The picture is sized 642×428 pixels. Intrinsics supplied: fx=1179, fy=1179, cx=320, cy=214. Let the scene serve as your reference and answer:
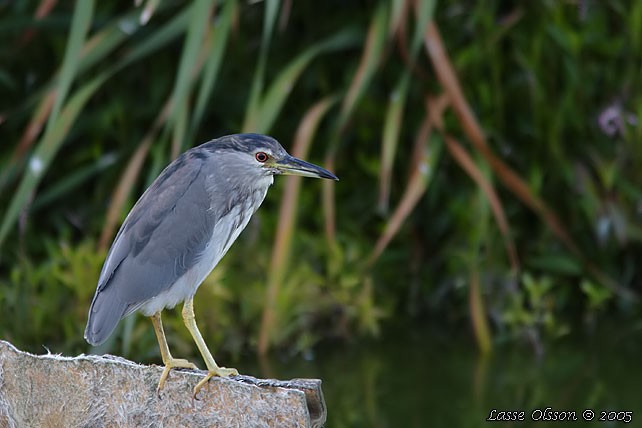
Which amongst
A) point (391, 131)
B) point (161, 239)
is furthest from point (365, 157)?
point (161, 239)

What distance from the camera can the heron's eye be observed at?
3035 mm

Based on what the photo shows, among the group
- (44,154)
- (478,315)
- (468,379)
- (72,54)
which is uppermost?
(72,54)

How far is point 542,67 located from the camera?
207 inches

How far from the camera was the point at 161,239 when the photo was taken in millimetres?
3027

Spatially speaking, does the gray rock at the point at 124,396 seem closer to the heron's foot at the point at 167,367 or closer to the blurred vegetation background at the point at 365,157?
the heron's foot at the point at 167,367

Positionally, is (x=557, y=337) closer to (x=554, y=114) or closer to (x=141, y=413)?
(x=554, y=114)

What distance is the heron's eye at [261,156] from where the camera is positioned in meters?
3.04

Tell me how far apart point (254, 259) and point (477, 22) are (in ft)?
4.69

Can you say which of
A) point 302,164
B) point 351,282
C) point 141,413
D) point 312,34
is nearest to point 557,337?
point 351,282

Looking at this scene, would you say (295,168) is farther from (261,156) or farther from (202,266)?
(202,266)

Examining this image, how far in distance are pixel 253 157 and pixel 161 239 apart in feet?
1.04

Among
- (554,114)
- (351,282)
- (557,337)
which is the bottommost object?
(557,337)

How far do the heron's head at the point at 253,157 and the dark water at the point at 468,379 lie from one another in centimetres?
145

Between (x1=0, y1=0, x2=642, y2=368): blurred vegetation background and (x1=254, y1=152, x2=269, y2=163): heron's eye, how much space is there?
5.19 ft
